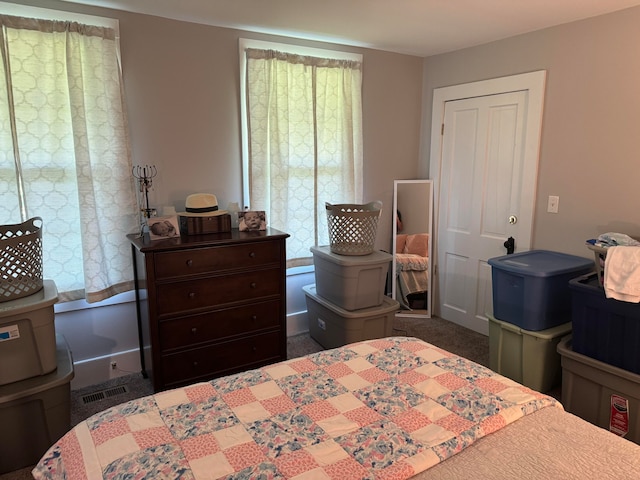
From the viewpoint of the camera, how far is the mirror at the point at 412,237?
3.93 meters

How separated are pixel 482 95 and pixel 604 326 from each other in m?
2.00

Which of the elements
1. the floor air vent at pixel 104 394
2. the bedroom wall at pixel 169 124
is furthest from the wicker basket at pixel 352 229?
the floor air vent at pixel 104 394

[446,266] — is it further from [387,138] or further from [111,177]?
[111,177]

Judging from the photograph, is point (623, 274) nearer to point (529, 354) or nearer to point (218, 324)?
point (529, 354)

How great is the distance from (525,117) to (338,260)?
5.65ft

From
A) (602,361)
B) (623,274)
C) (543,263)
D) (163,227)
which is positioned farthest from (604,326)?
(163,227)

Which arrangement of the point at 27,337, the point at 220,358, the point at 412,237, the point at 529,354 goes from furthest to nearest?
the point at 412,237 → the point at 220,358 → the point at 529,354 → the point at 27,337

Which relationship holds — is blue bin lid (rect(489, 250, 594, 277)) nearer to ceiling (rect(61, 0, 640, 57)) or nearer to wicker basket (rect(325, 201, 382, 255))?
wicker basket (rect(325, 201, 382, 255))

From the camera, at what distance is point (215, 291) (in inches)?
106

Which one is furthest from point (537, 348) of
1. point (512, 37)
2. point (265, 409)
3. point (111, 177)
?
point (111, 177)

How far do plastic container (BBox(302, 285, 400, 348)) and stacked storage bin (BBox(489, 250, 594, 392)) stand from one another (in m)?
0.75

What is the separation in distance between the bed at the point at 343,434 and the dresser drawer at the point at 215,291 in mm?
1132

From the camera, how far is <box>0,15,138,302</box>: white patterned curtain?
2.41m

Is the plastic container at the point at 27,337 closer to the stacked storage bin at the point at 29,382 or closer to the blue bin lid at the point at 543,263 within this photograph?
the stacked storage bin at the point at 29,382
